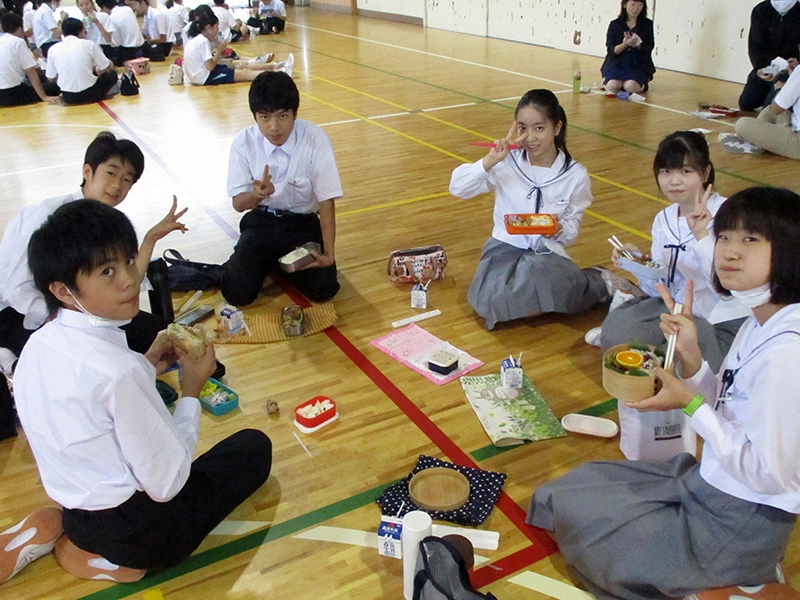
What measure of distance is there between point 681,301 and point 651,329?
8.1 inches

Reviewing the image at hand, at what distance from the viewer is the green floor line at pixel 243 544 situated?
234 centimetres

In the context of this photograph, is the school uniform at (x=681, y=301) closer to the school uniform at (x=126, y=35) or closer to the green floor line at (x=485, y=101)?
the green floor line at (x=485, y=101)

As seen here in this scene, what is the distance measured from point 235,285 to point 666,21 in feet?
28.3

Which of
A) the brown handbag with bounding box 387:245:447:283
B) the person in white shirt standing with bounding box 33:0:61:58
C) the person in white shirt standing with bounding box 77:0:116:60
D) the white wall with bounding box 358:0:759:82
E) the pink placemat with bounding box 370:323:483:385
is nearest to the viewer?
the pink placemat with bounding box 370:323:483:385

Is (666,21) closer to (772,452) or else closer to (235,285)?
(235,285)

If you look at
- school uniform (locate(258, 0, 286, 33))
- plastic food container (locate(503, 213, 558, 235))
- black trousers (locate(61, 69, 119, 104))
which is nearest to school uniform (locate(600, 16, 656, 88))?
plastic food container (locate(503, 213, 558, 235))

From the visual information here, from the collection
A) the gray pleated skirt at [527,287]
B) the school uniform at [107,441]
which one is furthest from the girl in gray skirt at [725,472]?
the gray pleated skirt at [527,287]

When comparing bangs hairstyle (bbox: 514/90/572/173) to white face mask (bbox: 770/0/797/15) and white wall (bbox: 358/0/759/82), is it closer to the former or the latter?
white face mask (bbox: 770/0/797/15)

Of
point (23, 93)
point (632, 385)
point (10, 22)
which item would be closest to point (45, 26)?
point (10, 22)

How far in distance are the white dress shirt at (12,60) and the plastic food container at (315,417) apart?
9.03m

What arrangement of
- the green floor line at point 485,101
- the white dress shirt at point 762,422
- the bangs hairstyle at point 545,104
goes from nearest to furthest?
the white dress shirt at point 762,422
the bangs hairstyle at point 545,104
the green floor line at point 485,101

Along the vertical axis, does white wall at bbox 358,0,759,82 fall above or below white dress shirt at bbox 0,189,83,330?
above

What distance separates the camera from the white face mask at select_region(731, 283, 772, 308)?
1851mm

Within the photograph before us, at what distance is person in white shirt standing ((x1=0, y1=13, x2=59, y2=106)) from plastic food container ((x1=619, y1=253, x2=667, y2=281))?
31.6ft
